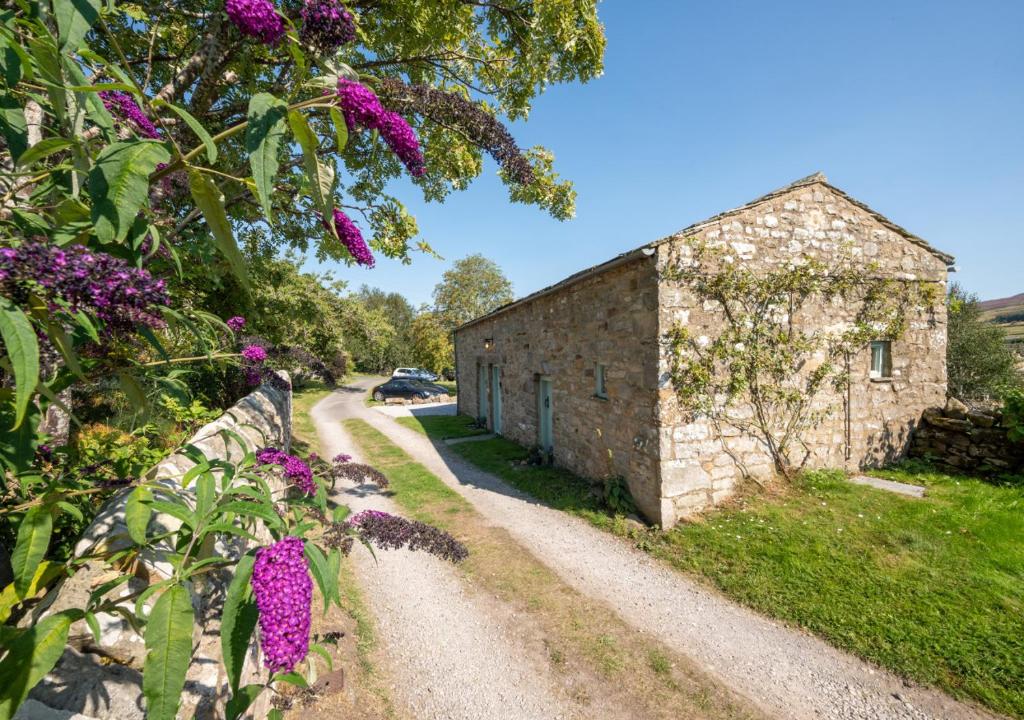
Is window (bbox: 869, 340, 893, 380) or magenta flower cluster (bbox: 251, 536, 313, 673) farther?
window (bbox: 869, 340, 893, 380)

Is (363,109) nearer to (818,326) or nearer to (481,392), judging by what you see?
(818,326)

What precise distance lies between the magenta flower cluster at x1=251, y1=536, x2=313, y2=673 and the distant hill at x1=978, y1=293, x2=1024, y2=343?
89.5 ft

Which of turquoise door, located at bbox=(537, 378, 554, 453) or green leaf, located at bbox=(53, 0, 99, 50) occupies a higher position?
green leaf, located at bbox=(53, 0, 99, 50)

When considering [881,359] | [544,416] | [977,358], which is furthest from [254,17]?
[977,358]

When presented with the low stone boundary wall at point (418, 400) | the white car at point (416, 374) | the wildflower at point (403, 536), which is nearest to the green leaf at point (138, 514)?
the wildflower at point (403, 536)

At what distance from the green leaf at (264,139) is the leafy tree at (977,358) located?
74.6 feet

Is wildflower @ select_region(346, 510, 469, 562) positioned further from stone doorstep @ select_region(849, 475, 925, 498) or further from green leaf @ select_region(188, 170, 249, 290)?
stone doorstep @ select_region(849, 475, 925, 498)

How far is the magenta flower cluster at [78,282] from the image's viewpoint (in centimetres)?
86

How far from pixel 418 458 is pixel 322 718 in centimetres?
763

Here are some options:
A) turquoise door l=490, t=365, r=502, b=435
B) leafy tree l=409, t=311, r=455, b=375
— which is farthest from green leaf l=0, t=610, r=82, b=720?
leafy tree l=409, t=311, r=455, b=375

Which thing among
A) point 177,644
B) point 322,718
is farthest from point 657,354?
point 177,644

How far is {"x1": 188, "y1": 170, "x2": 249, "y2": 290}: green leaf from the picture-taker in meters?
1.05

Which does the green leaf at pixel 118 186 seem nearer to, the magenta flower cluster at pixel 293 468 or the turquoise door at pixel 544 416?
the magenta flower cluster at pixel 293 468

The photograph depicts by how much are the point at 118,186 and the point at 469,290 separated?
113 feet
